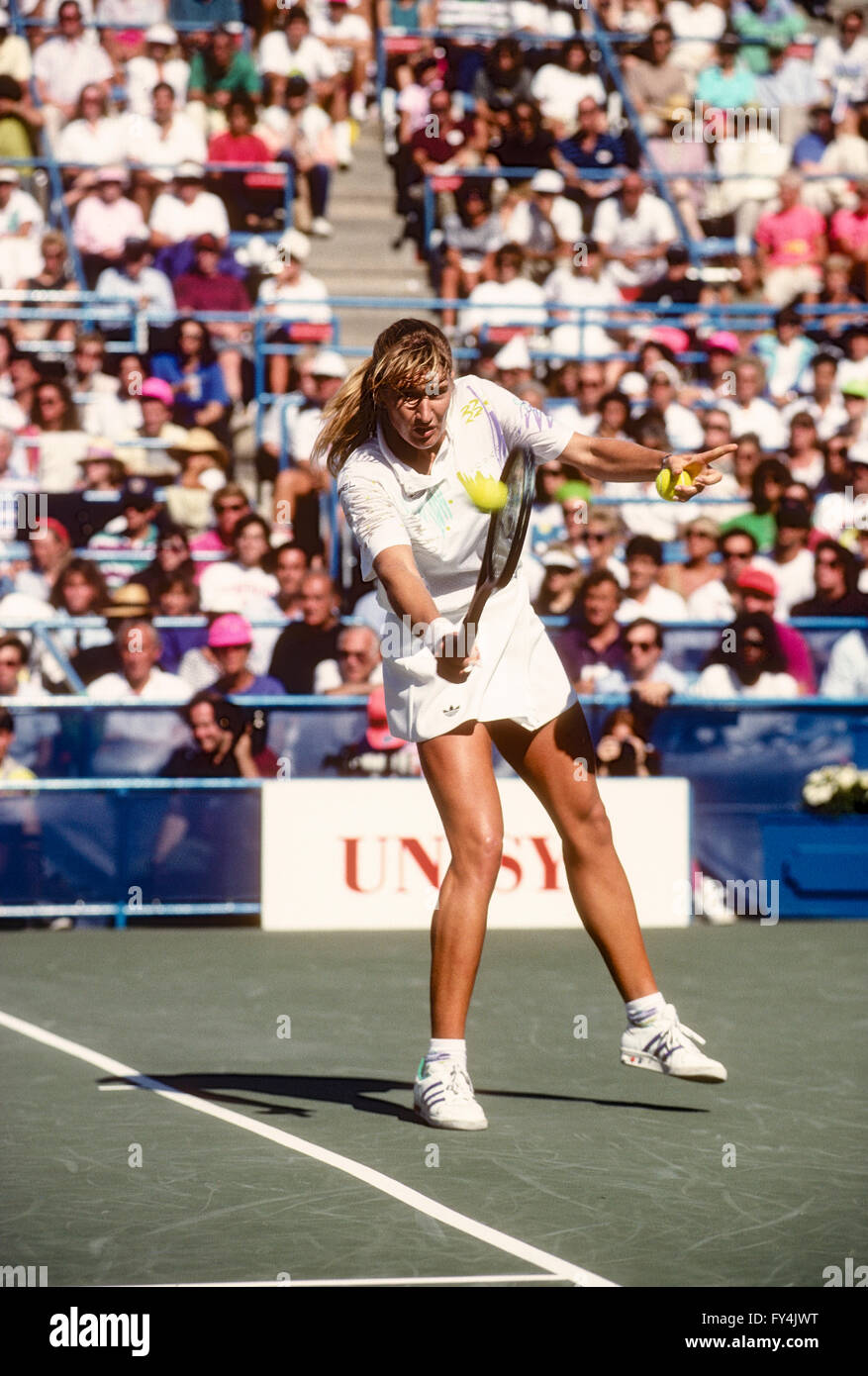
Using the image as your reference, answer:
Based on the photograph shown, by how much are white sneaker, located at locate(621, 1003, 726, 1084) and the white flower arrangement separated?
4.81 metres

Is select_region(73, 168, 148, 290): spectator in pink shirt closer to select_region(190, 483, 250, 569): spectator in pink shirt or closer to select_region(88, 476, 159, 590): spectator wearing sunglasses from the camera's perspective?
select_region(88, 476, 159, 590): spectator wearing sunglasses

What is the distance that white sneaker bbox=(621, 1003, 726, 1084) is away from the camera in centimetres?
572

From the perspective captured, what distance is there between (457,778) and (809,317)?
37.1 feet

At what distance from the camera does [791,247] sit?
16719mm

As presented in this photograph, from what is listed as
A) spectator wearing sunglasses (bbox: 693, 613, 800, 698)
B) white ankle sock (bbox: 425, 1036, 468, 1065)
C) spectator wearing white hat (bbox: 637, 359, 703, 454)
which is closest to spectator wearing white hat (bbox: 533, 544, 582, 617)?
spectator wearing sunglasses (bbox: 693, 613, 800, 698)

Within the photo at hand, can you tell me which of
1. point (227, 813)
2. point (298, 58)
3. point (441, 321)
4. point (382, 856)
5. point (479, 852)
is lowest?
point (382, 856)

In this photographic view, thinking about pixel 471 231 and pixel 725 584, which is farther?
pixel 471 231

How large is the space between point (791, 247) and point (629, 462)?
11653 millimetres

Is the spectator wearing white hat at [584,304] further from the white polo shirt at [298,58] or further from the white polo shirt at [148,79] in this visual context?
the white polo shirt at [148,79]

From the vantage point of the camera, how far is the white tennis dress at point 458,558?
5.62 metres

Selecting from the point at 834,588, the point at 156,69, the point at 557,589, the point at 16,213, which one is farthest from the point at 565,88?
the point at 557,589

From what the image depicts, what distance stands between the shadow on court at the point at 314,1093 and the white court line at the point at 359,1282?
5.43 ft

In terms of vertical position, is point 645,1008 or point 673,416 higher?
point 673,416

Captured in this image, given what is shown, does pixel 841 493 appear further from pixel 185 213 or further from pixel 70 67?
pixel 70 67
